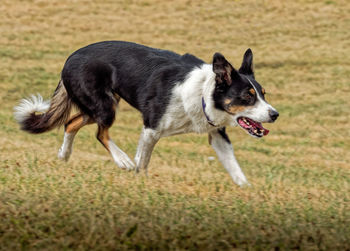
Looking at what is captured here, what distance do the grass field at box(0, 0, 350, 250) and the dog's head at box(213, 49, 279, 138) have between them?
83 cm

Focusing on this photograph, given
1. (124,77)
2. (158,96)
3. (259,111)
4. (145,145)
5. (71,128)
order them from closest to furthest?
(259,111) → (158,96) → (145,145) → (124,77) → (71,128)

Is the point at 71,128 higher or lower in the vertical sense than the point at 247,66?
lower

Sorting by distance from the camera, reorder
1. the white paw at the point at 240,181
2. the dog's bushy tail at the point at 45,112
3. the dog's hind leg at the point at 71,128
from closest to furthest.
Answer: the white paw at the point at 240,181 → the dog's hind leg at the point at 71,128 → the dog's bushy tail at the point at 45,112

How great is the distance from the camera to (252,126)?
7.24m

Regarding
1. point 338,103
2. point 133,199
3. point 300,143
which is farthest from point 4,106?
point 133,199

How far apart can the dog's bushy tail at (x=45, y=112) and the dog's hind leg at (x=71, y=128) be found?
0.18 m

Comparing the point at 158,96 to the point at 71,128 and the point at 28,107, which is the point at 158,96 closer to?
the point at 71,128

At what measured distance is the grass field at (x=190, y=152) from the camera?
5426 mm

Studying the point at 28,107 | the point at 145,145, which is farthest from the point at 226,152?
the point at 28,107

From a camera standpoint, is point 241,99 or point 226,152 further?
point 226,152

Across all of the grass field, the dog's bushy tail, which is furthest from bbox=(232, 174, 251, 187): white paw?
the dog's bushy tail

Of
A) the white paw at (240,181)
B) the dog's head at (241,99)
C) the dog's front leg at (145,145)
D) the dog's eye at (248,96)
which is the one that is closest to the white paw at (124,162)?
the dog's front leg at (145,145)

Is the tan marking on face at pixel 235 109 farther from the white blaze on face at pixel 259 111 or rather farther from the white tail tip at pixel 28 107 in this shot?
the white tail tip at pixel 28 107

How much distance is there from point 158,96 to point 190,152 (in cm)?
626
